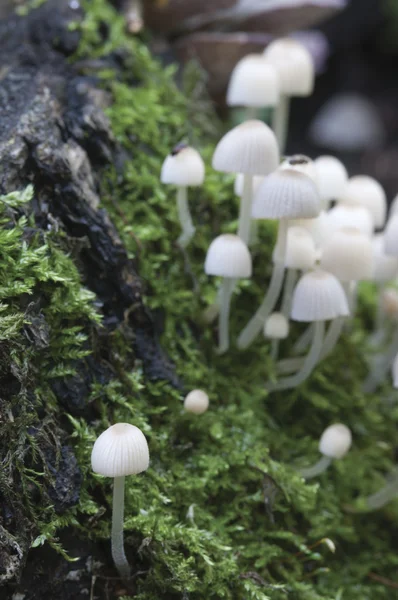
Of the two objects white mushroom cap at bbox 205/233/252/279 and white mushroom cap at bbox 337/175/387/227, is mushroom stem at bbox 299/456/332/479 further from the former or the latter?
white mushroom cap at bbox 337/175/387/227

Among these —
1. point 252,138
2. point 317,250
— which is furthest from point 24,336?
point 317,250

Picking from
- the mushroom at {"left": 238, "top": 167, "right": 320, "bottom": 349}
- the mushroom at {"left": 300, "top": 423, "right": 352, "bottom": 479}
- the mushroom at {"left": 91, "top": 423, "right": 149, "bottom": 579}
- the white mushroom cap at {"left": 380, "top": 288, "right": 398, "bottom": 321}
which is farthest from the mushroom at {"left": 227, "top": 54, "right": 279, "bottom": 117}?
the mushroom at {"left": 91, "top": 423, "right": 149, "bottom": 579}

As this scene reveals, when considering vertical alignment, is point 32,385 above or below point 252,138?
below

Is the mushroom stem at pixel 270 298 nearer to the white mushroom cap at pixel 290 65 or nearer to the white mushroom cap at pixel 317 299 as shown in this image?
the white mushroom cap at pixel 317 299

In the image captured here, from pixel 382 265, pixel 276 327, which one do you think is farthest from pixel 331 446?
pixel 382 265

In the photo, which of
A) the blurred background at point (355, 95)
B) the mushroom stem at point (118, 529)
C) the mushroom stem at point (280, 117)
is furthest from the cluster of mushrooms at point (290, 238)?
the blurred background at point (355, 95)

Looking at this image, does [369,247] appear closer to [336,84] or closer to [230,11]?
[230,11]
